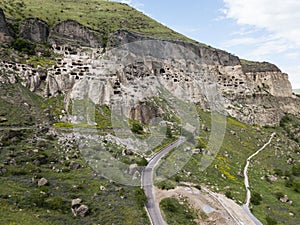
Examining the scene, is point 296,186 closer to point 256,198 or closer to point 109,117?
point 256,198

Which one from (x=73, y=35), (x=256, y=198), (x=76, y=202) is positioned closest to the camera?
(x=76, y=202)

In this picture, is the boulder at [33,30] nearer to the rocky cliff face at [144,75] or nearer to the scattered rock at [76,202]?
the rocky cliff face at [144,75]

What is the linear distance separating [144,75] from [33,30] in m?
28.3

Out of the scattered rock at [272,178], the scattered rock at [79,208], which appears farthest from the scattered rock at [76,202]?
the scattered rock at [272,178]

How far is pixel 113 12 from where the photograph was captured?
11469 cm

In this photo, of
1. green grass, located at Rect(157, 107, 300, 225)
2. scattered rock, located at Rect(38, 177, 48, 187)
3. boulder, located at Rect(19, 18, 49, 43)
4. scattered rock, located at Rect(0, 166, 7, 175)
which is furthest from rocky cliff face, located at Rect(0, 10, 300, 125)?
scattered rock, located at Rect(38, 177, 48, 187)

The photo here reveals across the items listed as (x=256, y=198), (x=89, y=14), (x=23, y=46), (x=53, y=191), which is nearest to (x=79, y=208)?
(x=53, y=191)

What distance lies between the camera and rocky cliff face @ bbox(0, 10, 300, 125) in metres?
55.8

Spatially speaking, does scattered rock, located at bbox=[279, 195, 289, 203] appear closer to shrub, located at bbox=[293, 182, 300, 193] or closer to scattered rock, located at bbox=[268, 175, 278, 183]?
shrub, located at bbox=[293, 182, 300, 193]

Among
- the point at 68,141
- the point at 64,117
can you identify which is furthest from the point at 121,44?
the point at 68,141

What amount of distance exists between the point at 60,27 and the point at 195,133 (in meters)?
42.9

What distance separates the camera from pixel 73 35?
70.4 metres

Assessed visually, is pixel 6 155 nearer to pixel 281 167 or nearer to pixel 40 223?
pixel 40 223

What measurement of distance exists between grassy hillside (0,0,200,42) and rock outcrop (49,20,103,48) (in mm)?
10485
